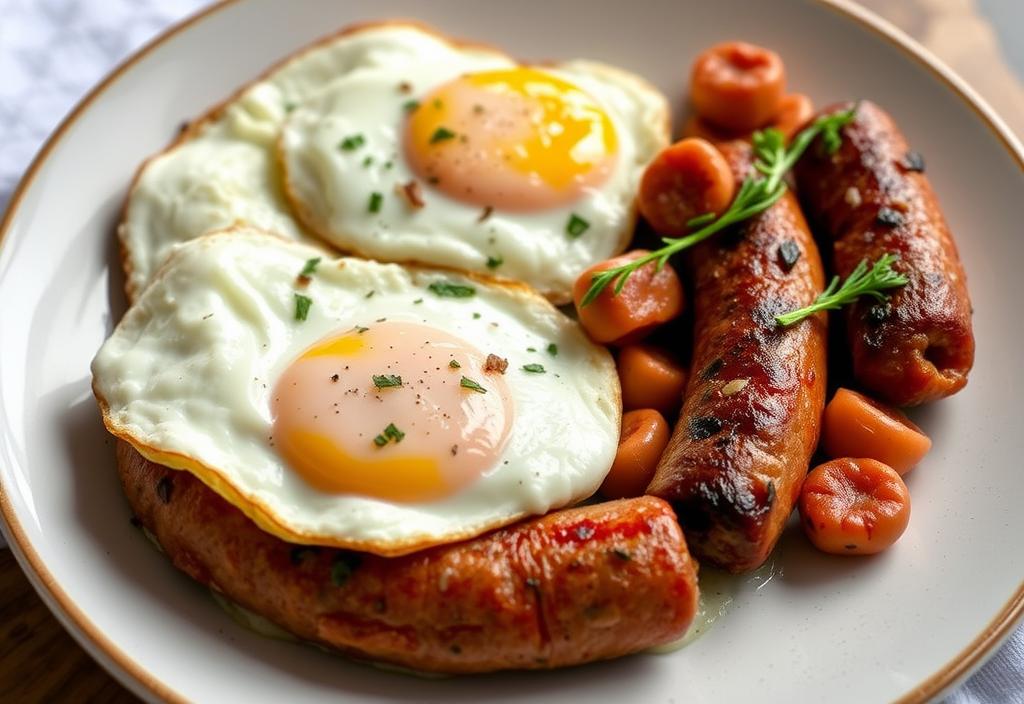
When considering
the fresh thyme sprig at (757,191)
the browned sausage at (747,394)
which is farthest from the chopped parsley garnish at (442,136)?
the browned sausage at (747,394)

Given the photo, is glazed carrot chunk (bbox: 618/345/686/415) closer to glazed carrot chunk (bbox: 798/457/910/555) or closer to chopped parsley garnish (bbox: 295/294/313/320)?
glazed carrot chunk (bbox: 798/457/910/555)

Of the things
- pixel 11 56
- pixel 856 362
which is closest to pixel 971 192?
pixel 856 362

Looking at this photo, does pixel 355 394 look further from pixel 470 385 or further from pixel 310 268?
pixel 310 268

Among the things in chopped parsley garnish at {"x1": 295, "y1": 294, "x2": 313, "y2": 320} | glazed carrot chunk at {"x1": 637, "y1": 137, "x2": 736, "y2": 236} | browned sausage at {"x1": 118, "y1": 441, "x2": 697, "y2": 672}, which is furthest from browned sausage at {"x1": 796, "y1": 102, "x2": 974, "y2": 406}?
chopped parsley garnish at {"x1": 295, "y1": 294, "x2": 313, "y2": 320}

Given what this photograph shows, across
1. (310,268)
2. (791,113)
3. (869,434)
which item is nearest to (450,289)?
(310,268)

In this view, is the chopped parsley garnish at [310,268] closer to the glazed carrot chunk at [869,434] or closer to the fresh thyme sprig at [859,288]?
the fresh thyme sprig at [859,288]
